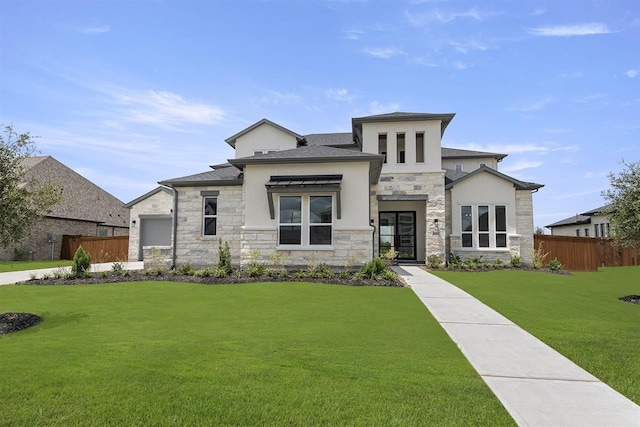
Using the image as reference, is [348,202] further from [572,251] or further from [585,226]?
[585,226]

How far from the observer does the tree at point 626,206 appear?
10.2 metres

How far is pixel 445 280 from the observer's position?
12.6 metres

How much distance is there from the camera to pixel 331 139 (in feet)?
75.0

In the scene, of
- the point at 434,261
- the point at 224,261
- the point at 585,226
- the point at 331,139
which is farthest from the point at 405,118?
the point at 585,226

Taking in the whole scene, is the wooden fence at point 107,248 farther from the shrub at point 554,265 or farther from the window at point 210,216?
the shrub at point 554,265

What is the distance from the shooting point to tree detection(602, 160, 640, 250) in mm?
10250

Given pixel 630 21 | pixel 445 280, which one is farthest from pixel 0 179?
pixel 630 21

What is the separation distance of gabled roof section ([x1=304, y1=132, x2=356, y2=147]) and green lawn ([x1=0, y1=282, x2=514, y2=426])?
15.0m

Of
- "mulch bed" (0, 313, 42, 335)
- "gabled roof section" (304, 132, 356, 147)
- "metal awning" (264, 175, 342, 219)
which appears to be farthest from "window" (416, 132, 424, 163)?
"mulch bed" (0, 313, 42, 335)

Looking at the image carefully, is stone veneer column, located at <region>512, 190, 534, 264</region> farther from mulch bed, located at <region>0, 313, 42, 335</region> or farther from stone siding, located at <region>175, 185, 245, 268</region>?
mulch bed, located at <region>0, 313, 42, 335</region>

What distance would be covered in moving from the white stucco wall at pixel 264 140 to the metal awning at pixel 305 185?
7747 mm

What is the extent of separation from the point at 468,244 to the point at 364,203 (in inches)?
307

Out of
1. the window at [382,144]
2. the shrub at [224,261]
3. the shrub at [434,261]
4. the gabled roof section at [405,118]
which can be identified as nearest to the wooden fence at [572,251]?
the shrub at [434,261]

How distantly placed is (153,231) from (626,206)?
22.8 metres
